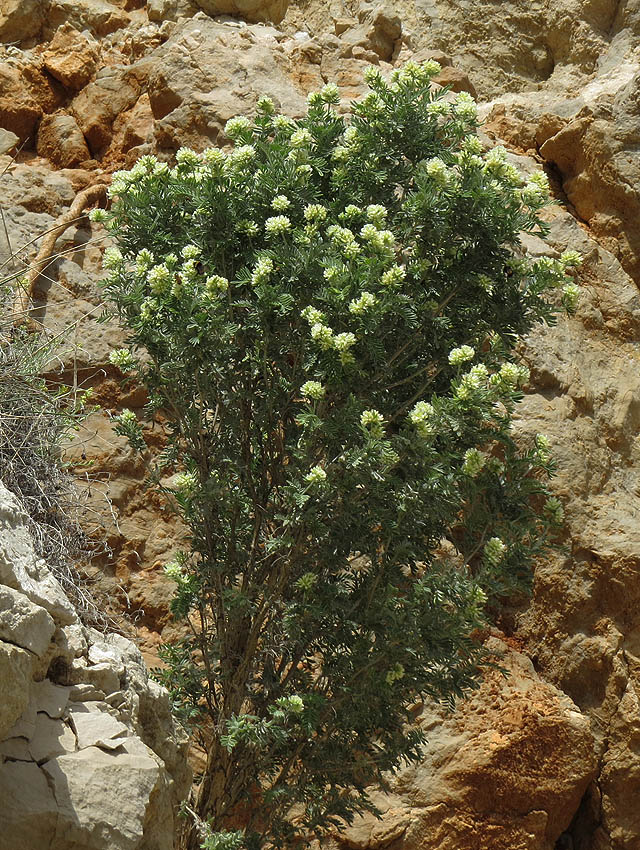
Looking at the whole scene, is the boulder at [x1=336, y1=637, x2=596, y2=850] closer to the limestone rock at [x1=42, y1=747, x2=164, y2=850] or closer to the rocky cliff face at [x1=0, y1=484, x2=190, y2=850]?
the rocky cliff face at [x1=0, y1=484, x2=190, y2=850]

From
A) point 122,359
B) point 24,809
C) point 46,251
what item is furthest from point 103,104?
point 24,809

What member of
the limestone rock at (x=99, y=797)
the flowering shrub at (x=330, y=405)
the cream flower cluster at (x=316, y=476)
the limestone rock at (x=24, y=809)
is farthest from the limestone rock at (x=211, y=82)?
the limestone rock at (x=24, y=809)

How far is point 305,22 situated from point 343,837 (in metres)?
6.22

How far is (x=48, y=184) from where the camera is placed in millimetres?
7434

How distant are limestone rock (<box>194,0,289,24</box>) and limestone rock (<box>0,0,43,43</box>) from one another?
1.31 meters

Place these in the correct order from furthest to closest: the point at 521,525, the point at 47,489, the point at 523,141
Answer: the point at 523,141
the point at 47,489
the point at 521,525

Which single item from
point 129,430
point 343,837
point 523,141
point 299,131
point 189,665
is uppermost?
point 299,131

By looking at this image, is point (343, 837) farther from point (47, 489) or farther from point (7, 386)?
point (7, 386)

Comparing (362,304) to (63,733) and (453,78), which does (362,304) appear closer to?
(63,733)

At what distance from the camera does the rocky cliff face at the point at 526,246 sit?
596 centimetres

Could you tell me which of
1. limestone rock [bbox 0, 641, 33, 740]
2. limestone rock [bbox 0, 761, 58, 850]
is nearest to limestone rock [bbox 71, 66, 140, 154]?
limestone rock [bbox 0, 641, 33, 740]

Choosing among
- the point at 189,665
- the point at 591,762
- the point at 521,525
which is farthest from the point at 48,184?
the point at 591,762

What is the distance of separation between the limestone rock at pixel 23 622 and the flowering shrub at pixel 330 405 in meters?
1.10

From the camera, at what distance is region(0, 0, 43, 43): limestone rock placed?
8422 millimetres
